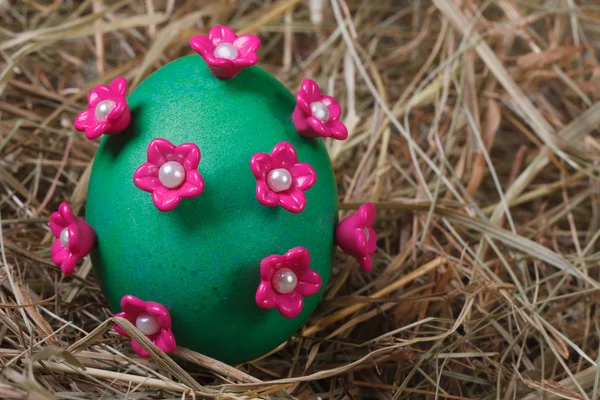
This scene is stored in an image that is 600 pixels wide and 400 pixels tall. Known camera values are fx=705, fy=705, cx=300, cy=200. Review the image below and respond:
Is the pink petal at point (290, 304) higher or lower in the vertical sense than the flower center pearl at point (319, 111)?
lower

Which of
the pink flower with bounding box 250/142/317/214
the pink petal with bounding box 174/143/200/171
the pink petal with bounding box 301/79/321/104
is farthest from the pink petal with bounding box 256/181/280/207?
the pink petal with bounding box 301/79/321/104

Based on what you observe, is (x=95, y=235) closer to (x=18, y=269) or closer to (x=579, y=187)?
(x=18, y=269)

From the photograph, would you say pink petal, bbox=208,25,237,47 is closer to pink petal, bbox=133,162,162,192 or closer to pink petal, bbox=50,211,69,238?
pink petal, bbox=133,162,162,192

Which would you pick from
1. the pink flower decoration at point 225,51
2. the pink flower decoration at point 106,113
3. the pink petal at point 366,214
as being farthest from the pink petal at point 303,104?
the pink flower decoration at point 106,113

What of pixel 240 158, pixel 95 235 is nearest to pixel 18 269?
pixel 95 235

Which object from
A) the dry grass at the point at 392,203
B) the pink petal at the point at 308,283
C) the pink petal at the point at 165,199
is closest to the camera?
the pink petal at the point at 165,199

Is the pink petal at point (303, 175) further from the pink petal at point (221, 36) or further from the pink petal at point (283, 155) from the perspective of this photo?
the pink petal at point (221, 36)

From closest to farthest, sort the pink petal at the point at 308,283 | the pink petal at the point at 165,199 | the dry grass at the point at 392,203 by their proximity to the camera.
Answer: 1. the pink petal at the point at 165,199
2. the pink petal at the point at 308,283
3. the dry grass at the point at 392,203

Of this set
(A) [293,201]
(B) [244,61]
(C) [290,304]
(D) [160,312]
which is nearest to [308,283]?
(C) [290,304]
